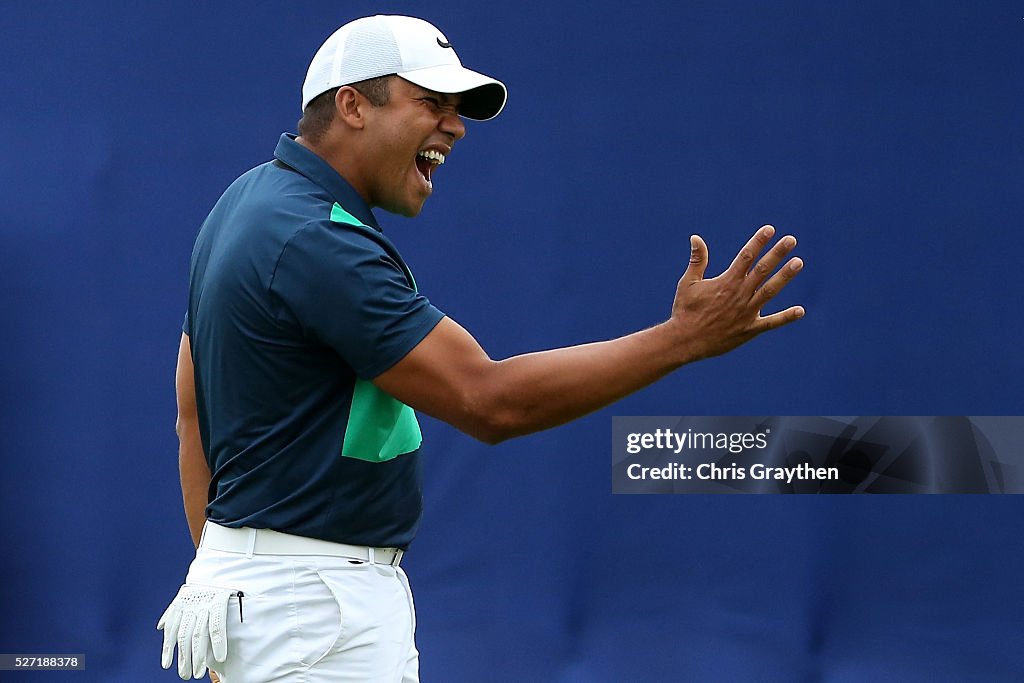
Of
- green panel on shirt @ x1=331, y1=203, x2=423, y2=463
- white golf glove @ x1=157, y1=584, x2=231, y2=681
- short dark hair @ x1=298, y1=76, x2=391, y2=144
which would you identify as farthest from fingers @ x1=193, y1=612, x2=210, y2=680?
short dark hair @ x1=298, y1=76, x2=391, y2=144

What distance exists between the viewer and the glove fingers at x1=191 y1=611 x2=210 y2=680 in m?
1.82

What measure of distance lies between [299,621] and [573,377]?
52 cm

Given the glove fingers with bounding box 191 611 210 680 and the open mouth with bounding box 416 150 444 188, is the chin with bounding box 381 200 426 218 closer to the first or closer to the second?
the open mouth with bounding box 416 150 444 188

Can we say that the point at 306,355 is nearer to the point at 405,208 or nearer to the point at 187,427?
the point at 405,208

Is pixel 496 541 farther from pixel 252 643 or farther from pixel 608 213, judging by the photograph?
pixel 252 643

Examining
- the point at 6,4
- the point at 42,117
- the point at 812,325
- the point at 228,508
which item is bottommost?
the point at 228,508

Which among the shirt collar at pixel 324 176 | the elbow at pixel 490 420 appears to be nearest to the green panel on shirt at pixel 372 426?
the elbow at pixel 490 420

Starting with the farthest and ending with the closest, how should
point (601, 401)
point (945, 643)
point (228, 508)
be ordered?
point (945, 643) < point (228, 508) < point (601, 401)

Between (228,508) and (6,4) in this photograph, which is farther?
(6,4)

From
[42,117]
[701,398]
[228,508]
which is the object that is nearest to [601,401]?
[228,508]

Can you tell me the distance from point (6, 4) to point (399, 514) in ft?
7.80

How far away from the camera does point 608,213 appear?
3490 mm

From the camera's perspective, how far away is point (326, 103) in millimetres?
1971

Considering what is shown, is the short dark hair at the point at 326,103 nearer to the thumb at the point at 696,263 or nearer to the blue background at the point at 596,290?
the thumb at the point at 696,263
